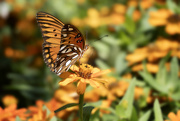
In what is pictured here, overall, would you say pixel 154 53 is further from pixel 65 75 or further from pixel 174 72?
pixel 65 75

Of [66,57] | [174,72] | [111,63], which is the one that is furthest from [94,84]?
[111,63]

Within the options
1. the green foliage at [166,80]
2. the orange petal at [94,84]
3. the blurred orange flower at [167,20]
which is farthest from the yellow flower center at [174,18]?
the orange petal at [94,84]

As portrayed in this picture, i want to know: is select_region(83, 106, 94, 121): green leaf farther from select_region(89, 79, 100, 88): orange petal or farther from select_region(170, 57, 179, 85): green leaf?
select_region(170, 57, 179, 85): green leaf

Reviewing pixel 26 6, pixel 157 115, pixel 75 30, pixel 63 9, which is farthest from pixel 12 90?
pixel 26 6

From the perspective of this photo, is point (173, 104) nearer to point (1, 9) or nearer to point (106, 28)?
point (106, 28)

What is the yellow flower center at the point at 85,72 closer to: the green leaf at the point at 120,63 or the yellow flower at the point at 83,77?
the yellow flower at the point at 83,77

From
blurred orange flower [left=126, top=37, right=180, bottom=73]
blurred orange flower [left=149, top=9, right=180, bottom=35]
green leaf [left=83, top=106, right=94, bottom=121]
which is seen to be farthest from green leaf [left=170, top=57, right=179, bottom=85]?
green leaf [left=83, top=106, right=94, bottom=121]
